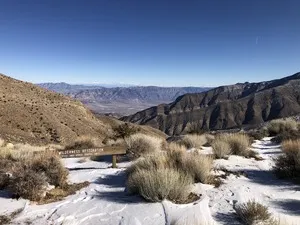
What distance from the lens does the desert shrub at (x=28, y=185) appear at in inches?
273

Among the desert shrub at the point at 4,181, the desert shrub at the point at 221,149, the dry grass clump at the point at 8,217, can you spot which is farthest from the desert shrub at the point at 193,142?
the dry grass clump at the point at 8,217

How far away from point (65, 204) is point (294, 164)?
20.0 feet

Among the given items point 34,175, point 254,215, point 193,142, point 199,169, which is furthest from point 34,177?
point 193,142

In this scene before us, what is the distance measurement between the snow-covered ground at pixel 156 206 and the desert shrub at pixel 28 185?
23cm

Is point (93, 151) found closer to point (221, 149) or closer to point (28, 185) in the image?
point (28, 185)

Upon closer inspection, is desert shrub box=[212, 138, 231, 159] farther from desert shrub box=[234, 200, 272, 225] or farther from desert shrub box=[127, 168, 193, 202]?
desert shrub box=[234, 200, 272, 225]

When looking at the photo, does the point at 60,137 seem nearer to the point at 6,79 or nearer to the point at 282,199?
the point at 6,79

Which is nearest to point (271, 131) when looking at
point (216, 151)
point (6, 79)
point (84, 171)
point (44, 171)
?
point (216, 151)

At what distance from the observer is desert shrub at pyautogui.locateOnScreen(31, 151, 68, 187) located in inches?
317

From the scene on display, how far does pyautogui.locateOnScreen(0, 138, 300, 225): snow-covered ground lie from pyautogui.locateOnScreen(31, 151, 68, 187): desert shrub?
27.7 inches

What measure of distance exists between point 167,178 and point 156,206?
61cm

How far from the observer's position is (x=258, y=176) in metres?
8.93

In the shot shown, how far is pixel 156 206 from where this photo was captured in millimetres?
6152

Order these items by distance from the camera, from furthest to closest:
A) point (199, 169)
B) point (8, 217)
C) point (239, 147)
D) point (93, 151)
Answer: point (239, 147) → point (93, 151) → point (199, 169) → point (8, 217)
